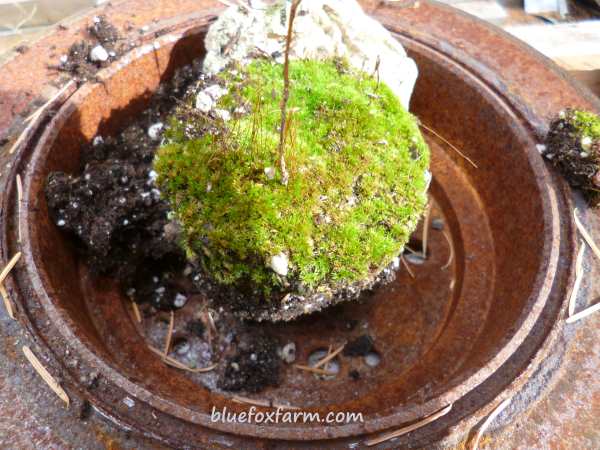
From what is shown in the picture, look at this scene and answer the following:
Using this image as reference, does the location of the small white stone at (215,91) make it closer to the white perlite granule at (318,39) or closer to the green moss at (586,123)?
the white perlite granule at (318,39)

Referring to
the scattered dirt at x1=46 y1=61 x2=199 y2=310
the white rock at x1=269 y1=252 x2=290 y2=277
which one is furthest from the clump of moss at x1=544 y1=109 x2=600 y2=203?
the scattered dirt at x1=46 y1=61 x2=199 y2=310

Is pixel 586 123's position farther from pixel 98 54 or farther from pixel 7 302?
pixel 7 302

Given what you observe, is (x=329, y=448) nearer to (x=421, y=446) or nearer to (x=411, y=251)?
(x=421, y=446)

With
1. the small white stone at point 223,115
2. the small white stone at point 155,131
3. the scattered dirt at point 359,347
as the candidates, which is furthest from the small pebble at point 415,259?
the small white stone at point 155,131

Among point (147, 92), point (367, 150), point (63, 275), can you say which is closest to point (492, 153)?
point (367, 150)

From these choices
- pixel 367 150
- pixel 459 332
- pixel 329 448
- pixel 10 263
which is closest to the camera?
pixel 329 448

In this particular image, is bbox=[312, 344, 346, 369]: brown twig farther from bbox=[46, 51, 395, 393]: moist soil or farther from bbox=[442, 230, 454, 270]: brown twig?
bbox=[442, 230, 454, 270]: brown twig

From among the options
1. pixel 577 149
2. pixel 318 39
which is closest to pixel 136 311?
pixel 318 39
